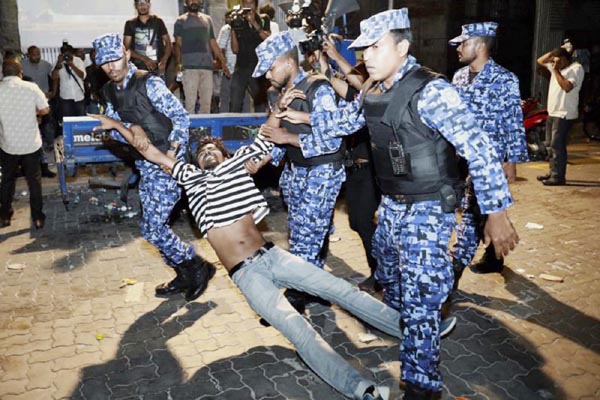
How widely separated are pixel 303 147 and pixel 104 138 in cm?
485

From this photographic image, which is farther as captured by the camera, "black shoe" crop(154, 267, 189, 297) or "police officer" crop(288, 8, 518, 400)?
"black shoe" crop(154, 267, 189, 297)

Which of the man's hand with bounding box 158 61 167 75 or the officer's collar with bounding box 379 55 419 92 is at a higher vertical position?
the man's hand with bounding box 158 61 167 75

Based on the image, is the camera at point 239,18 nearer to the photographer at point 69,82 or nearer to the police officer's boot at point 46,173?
the photographer at point 69,82

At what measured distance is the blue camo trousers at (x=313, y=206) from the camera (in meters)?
4.32

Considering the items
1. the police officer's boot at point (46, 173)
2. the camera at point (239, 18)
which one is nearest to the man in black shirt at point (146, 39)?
the camera at point (239, 18)

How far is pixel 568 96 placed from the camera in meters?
8.68

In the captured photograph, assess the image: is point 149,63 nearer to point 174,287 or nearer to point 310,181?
point 174,287

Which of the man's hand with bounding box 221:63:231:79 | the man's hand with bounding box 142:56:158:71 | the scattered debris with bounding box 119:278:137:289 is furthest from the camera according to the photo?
the man's hand with bounding box 221:63:231:79

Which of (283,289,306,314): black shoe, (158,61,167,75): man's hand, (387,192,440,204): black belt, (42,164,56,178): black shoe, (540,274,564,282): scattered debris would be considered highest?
(158,61,167,75): man's hand

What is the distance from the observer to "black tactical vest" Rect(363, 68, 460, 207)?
300 cm

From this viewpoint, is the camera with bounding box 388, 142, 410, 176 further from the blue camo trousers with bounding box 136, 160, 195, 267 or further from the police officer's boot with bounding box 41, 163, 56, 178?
the police officer's boot with bounding box 41, 163, 56, 178

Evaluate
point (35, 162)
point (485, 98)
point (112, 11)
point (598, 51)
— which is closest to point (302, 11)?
point (485, 98)

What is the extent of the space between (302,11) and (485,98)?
6.73ft

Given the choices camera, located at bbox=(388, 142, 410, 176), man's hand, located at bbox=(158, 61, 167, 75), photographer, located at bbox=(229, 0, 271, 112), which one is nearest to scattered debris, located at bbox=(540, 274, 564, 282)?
camera, located at bbox=(388, 142, 410, 176)
